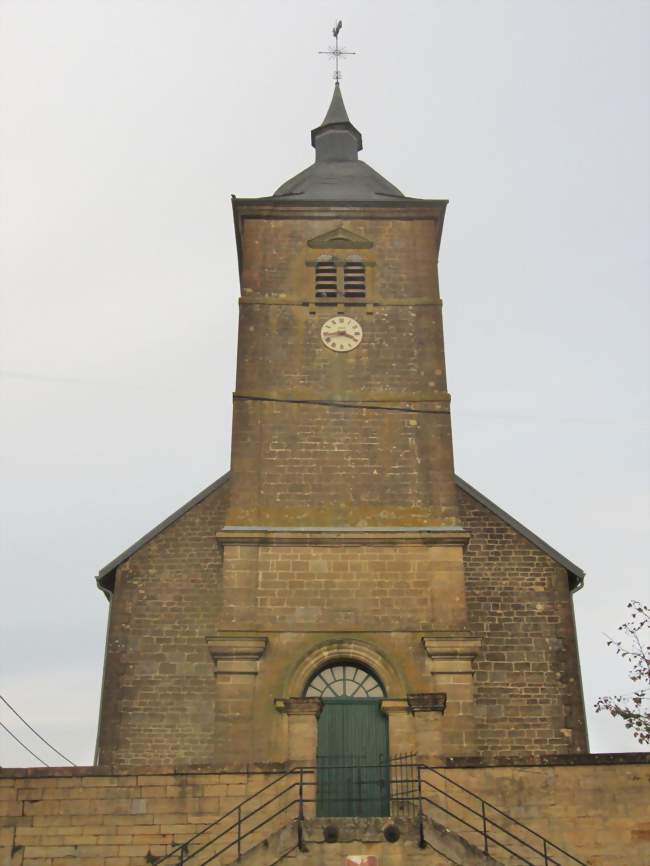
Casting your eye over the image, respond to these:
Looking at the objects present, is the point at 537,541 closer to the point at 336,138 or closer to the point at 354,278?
the point at 354,278

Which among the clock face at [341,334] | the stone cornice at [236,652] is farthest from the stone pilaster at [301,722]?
the clock face at [341,334]

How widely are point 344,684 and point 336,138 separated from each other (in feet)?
48.8

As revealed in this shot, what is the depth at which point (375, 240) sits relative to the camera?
2070 cm

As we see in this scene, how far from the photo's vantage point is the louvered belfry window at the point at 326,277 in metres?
20.0

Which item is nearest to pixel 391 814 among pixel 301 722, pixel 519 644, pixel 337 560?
pixel 301 722

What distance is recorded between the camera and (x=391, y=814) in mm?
14969

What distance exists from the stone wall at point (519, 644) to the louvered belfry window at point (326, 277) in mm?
4665

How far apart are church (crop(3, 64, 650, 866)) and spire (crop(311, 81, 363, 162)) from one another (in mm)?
3363

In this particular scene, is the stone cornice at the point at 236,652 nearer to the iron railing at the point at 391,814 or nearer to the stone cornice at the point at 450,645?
the iron railing at the point at 391,814

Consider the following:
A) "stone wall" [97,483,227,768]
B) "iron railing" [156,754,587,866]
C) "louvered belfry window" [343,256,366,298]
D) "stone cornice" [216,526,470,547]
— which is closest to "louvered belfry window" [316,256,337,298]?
"louvered belfry window" [343,256,366,298]

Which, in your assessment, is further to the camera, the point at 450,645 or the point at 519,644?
the point at 519,644

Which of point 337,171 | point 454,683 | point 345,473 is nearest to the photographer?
point 454,683

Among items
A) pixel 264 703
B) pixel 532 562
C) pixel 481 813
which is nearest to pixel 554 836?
pixel 481 813

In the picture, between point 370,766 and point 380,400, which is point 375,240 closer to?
point 380,400
